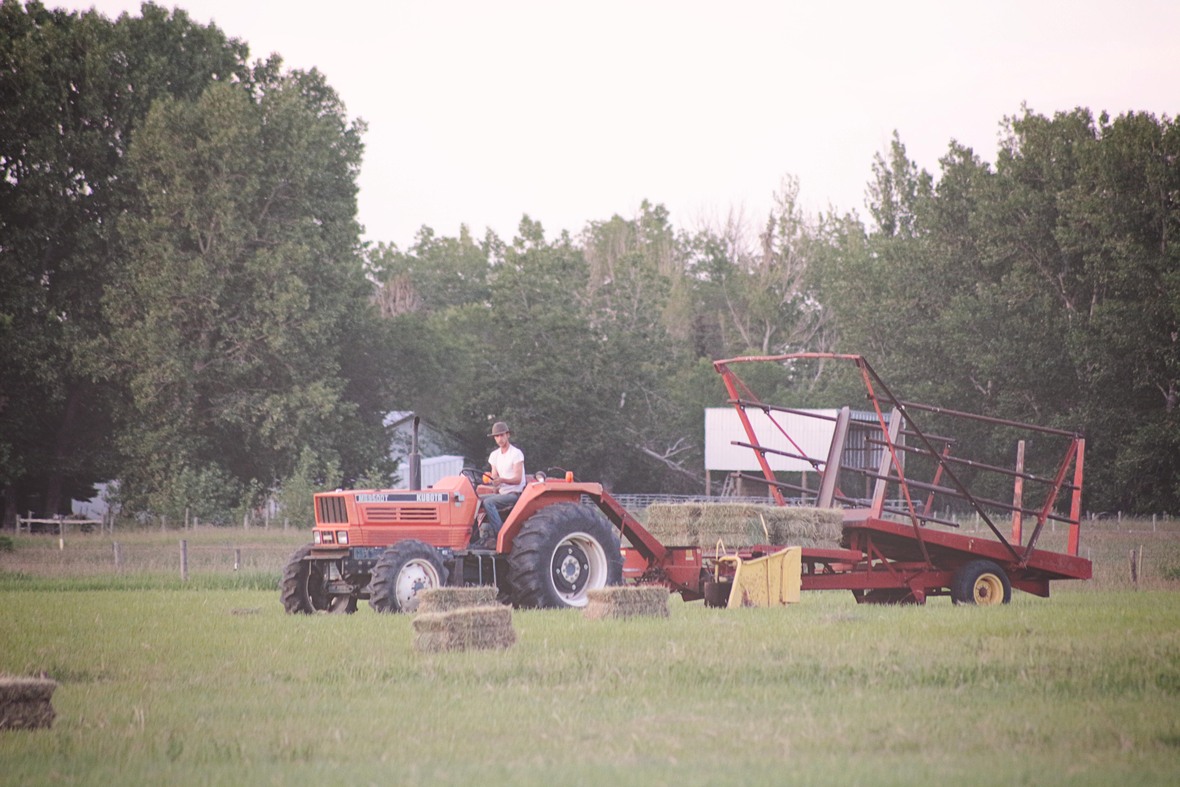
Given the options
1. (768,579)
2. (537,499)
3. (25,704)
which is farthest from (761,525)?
(25,704)

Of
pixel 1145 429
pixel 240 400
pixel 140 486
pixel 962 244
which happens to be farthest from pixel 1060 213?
pixel 140 486

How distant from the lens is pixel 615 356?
6372 centimetres

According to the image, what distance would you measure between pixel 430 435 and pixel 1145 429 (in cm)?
3182

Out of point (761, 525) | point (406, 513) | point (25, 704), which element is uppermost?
point (406, 513)

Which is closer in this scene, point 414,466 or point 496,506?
point 414,466

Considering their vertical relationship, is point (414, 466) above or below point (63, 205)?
below

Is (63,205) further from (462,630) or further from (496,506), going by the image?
(462,630)

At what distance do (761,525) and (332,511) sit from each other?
4950mm

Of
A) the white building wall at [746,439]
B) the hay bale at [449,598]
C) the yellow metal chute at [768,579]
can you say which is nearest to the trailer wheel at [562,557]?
the yellow metal chute at [768,579]

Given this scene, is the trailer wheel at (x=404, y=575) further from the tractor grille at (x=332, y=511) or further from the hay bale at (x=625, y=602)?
the hay bale at (x=625, y=602)

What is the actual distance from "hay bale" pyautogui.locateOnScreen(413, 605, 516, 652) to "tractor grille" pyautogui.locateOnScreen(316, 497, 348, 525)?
17.4 ft

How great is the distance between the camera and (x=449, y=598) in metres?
→ 13.8


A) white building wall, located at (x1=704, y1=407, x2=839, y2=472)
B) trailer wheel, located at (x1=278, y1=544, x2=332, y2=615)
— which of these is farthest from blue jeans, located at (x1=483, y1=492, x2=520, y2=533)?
white building wall, located at (x1=704, y1=407, x2=839, y2=472)

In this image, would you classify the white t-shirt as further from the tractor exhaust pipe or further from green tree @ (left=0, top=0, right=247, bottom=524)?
green tree @ (left=0, top=0, right=247, bottom=524)
